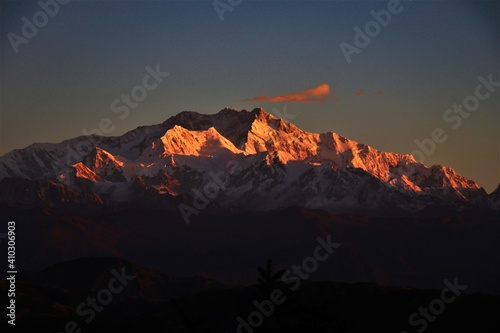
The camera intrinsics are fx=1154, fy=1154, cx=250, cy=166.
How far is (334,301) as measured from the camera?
62344mm

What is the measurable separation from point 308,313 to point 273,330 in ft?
9.01

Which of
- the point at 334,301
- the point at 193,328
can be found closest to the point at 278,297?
the point at 334,301

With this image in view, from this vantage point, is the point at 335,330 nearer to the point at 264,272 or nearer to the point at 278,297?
the point at 278,297

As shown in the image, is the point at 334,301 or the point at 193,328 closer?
the point at 193,328

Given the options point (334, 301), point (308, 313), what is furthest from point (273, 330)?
point (334, 301)

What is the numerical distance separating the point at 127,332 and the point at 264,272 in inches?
409

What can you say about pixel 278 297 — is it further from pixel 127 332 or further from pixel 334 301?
pixel 127 332

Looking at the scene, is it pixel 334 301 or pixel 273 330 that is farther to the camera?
pixel 334 301

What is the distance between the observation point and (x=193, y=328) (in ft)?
185

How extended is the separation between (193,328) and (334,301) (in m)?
9.49

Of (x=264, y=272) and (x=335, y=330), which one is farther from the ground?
(x=264, y=272)

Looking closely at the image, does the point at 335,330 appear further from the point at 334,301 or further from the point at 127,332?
the point at 127,332

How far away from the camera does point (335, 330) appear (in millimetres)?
62406

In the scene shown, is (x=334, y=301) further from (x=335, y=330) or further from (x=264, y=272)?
(x=264, y=272)
